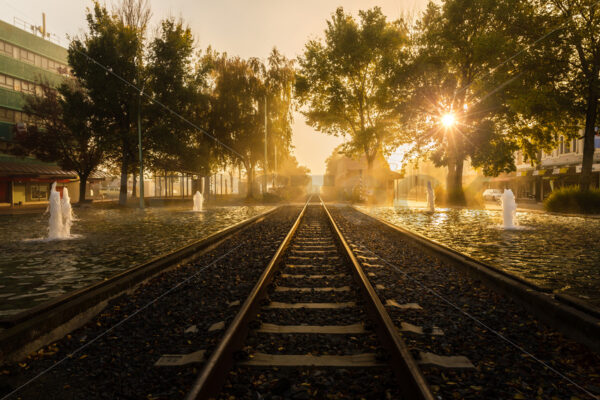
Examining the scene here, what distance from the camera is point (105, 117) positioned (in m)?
27.3

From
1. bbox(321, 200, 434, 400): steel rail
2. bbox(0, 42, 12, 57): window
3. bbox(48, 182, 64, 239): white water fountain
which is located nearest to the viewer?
bbox(321, 200, 434, 400): steel rail

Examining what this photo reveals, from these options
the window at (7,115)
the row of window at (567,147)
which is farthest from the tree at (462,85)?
the window at (7,115)

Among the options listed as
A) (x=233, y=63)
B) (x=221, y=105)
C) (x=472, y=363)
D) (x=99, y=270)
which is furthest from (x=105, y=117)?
(x=472, y=363)

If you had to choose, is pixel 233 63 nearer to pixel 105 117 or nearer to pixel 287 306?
pixel 105 117

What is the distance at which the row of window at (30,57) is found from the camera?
115 feet

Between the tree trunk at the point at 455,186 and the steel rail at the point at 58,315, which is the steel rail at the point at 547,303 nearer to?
the steel rail at the point at 58,315

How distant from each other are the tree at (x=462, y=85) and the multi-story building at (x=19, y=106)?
3333cm

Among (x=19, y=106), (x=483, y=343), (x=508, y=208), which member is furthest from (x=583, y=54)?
(x=19, y=106)

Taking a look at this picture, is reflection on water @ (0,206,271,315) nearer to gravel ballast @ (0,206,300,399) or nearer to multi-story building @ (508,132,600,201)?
gravel ballast @ (0,206,300,399)

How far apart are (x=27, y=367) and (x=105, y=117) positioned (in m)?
28.9

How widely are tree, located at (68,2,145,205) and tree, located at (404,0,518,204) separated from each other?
2122 cm

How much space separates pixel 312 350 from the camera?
3.17 meters

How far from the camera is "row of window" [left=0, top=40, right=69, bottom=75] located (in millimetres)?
35156

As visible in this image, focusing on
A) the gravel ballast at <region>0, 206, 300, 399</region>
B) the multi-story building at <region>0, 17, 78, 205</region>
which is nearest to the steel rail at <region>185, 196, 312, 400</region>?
the gravel ballast at <region>0, 206, 300, 399</region>
